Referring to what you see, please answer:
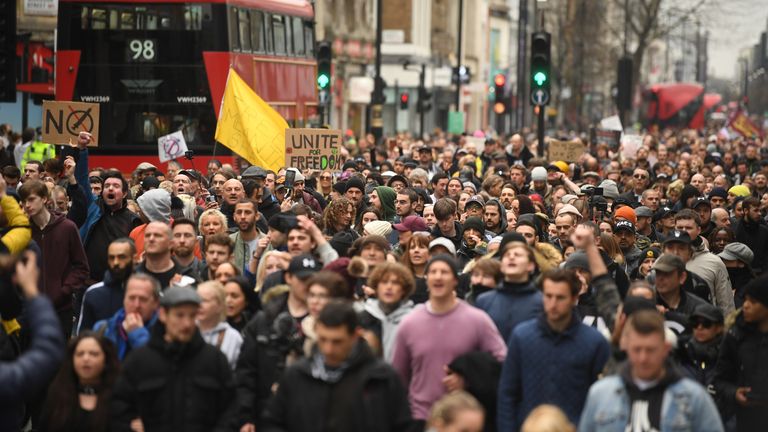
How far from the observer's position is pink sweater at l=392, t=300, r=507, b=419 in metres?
7.82

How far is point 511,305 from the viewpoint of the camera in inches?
336

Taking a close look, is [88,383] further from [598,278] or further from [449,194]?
[449,194]

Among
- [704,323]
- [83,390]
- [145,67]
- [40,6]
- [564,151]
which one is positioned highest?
[40,6]

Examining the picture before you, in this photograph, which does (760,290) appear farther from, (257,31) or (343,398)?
(257,31)

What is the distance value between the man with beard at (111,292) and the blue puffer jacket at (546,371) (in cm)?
235

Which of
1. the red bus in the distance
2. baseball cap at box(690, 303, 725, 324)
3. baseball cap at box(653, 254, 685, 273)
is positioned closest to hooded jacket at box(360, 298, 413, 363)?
baseball cap at box(690, 303, 725, 324)

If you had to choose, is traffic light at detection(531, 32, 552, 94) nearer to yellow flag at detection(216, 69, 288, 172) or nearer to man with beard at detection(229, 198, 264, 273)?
yellow flag at detection(216, 69, 288, 172)

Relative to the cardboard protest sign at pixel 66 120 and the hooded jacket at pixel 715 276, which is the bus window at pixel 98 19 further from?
the hooded jacket at pixel 715 276

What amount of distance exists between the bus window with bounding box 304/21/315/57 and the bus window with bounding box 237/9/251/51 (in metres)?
4.53

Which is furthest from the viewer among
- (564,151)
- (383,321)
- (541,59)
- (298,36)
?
(298,36)

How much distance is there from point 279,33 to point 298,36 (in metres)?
1.67

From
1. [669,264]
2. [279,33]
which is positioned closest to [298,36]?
[279,33]

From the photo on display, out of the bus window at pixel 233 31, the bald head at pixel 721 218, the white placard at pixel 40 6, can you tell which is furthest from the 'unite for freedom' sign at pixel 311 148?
the white placard at pixel 40 6

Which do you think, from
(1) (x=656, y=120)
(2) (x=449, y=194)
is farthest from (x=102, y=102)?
(1) (x=656, y=120)
